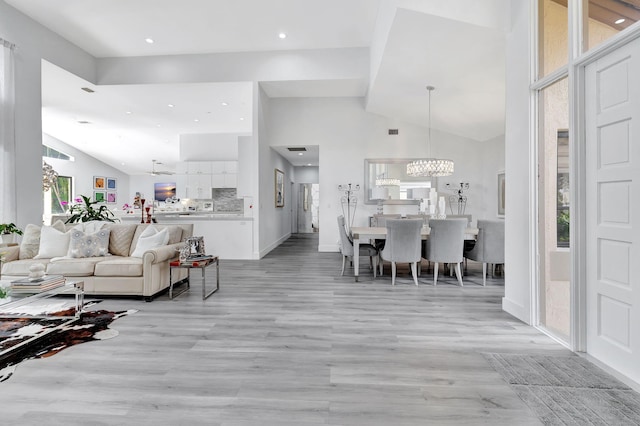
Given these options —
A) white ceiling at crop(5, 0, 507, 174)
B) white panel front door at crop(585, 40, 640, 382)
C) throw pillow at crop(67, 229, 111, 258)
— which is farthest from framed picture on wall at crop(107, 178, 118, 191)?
white panel front door at crop(585, 40, 640, 382)

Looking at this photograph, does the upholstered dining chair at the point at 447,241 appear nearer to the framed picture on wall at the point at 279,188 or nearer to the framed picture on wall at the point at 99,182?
the framed picture on wall at the point at 279,188

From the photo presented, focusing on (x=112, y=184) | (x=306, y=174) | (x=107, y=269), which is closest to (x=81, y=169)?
(x=112, y=184)

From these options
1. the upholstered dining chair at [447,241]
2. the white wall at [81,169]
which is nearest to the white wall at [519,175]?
the upholstered dining chair at [447,241]

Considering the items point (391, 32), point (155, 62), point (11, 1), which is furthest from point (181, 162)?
point (391, 32)

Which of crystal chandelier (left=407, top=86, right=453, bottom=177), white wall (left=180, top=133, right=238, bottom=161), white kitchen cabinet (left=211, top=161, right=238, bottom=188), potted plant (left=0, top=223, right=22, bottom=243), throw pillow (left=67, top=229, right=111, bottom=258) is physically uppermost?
white wall (left=180, top=133, right=238, bottom=161)

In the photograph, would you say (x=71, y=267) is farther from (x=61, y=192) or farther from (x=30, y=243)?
(x=61, y=192)

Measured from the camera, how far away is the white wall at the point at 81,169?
11.2 metres

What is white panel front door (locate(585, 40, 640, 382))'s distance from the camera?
200 cm

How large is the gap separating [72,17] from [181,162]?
203 inches

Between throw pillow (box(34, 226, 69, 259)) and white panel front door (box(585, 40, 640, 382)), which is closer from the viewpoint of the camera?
white panel front door (box(585, 40, 640, 382))

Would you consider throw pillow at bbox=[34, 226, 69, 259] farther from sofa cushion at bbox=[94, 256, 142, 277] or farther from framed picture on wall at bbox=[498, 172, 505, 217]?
framed picture on wall at bbox=[498, 172, 505, 217]

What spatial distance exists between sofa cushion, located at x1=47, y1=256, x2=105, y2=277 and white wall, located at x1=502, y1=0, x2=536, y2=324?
15.0 feet

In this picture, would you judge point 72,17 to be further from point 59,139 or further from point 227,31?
point 59,139

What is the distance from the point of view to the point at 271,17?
17.2 ft
